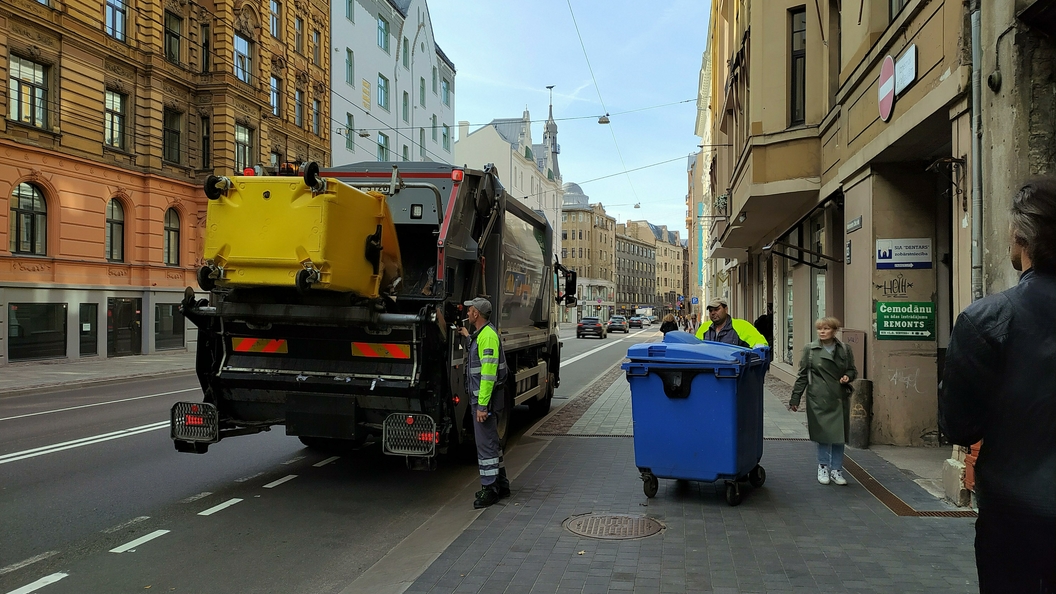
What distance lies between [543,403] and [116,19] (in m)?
21.3

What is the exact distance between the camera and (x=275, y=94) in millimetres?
33844

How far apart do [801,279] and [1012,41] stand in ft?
33.1

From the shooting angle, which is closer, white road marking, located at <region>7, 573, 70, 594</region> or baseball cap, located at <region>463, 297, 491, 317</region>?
white road marking, located at <region>7, 573, 70, 594</region>

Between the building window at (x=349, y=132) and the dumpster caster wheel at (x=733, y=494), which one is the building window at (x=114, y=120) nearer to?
the building window at (x=349, y=132)

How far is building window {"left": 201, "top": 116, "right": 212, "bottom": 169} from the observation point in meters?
28.9

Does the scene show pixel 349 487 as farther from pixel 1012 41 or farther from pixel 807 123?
pixel 807 123

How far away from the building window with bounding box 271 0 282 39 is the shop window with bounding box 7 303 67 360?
54.6 ft

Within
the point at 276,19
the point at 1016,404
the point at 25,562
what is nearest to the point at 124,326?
the point at 276,19

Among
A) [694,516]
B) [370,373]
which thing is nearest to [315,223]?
[370,373]

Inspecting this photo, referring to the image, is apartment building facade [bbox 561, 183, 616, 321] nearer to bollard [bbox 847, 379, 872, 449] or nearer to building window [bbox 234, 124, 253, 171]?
building window [bbox 234, 124, 253, 171]

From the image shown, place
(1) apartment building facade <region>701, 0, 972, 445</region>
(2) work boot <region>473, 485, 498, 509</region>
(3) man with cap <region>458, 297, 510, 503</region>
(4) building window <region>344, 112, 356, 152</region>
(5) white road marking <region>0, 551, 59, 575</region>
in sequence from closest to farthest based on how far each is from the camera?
(5) white road marking <region>0, 551, 59, 575</region> < (2) work boot <region>473, 485, 498, 509</region> < (3) man with cap <region>458, 297, 510, 503</region> < (1) apartment building facade <region>701, 0, 972, 445</region> < (4) building window <region>344, 112, 356, 152</region>

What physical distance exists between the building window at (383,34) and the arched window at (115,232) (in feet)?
74.4

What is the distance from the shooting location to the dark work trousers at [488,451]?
6.21 meters

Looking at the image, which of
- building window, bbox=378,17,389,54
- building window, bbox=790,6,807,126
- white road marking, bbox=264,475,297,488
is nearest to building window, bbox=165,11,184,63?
building window, bbox=378,17,389,54
